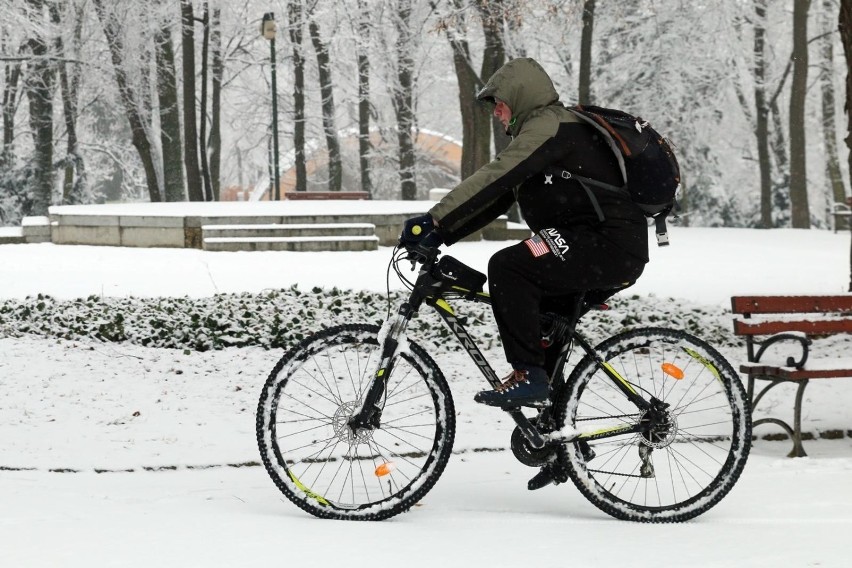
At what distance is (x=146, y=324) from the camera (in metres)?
9.34

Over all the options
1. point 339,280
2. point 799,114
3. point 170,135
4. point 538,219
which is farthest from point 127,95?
point 538,219

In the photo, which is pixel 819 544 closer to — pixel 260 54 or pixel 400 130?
pixel 400 130

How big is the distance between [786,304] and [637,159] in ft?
9.26

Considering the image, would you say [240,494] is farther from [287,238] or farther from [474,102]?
[474,102]

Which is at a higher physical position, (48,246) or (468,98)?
(468,98)

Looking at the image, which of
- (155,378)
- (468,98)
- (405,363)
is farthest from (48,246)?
(405,363)

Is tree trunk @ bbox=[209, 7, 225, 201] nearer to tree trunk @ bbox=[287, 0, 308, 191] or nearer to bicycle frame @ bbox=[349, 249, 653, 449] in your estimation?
tree trunk @ bbox=[287, 0, 308, 191]

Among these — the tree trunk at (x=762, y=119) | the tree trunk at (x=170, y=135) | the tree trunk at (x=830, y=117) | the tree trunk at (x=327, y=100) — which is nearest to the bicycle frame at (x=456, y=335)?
the tree trunk at (x=170, y=135)

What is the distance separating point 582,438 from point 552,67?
3186cm

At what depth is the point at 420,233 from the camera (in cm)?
443

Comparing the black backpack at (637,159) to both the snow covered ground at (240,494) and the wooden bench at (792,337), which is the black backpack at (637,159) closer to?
the snow covered ground at (240,494)

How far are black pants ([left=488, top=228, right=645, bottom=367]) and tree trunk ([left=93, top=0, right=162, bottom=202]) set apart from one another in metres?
24.0

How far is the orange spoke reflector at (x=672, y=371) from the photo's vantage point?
4.77 meters

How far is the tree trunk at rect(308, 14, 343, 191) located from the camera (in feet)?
108
